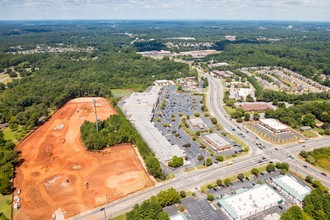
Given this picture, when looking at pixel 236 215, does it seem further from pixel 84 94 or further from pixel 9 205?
pixel 84 94

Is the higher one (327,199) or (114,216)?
(327,199)

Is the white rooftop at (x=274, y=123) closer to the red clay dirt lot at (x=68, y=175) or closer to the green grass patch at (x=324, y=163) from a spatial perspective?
the green grass patch at (x=324, y=163)

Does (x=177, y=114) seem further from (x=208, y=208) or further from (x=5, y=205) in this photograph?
(x=5, y=205)

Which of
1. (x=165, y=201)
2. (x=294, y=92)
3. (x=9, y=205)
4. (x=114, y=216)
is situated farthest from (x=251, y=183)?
(x=294, y=92)

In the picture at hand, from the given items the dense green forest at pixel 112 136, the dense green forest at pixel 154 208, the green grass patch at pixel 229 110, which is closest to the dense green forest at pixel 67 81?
the dense green forest at pixel 112 136

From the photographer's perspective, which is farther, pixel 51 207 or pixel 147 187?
pixel 147 187

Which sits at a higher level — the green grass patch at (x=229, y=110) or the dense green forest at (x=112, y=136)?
the dense green forest at (x=112, y=136)

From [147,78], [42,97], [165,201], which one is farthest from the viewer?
[147,78]

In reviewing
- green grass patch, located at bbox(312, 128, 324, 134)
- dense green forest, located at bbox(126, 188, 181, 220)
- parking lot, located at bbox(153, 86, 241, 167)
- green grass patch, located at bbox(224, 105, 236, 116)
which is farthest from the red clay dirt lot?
green grass patch, located at bbox(312, 128, 324, 134)
